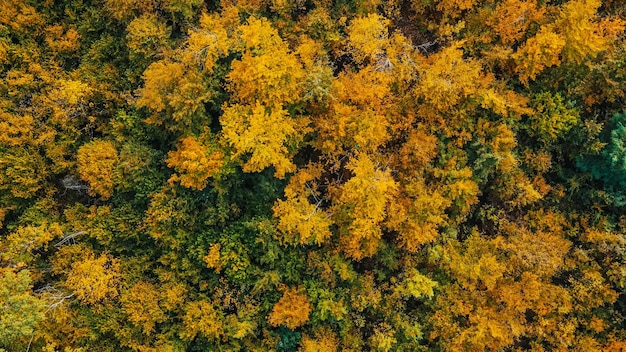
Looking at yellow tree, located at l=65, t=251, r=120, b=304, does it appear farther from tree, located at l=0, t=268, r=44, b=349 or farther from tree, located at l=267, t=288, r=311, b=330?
tree, located at l=267, t=288, r=311, b=330

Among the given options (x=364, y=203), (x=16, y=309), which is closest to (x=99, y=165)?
(x=16, y=309)

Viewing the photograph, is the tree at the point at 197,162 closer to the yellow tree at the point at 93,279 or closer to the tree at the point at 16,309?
the yellow tree at the point at 93,279

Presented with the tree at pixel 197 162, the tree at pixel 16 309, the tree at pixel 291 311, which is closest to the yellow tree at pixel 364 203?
the tree at pixel 291 311

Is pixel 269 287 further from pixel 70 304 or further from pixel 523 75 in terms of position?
pixel 523 75

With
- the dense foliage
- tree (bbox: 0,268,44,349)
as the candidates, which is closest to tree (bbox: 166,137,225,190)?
the dense foliage

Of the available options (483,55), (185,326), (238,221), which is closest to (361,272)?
(238,221)

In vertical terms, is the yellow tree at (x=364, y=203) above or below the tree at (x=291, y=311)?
above

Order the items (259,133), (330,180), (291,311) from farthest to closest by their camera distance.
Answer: (330,180)
(291,311)
(259,133)

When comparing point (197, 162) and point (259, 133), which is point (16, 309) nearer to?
point (197, 162)
